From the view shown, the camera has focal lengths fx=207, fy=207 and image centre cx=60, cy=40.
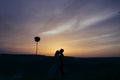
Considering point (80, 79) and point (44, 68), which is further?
point (44, 68)

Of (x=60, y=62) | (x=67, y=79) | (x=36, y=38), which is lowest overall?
(x=67, y=79)

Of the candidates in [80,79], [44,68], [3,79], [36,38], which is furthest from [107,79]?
[36,38]

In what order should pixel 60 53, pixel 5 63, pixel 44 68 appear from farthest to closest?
pixel 5 63
pixel 44 68
pixel 60 53

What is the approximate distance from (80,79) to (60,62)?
11.1 ft

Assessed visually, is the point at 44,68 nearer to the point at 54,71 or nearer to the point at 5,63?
the point at 5,63

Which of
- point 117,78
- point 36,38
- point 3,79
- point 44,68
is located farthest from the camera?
point 36,38

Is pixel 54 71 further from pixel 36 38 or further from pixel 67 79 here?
pixel 36 38

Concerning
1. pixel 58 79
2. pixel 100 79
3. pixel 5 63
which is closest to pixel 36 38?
pixel 5 63

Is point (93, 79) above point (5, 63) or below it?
below

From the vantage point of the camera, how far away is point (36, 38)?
58.9 m

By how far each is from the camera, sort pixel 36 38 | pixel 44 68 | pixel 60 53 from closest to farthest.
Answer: pixel 60 53 → pixel 44 68 → pixel 36 38

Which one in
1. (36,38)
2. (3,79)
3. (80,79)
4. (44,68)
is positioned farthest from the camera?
(36,38)

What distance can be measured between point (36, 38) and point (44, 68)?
734 inches

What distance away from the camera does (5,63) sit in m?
50.1
